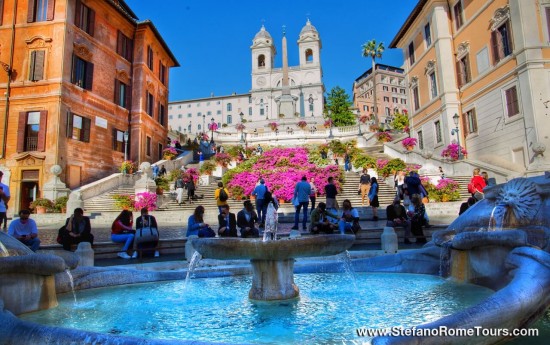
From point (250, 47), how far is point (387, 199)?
8024cm

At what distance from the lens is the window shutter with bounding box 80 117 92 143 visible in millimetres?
24447

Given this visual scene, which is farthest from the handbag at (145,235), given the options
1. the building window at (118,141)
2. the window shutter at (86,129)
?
the building window at (118,141)

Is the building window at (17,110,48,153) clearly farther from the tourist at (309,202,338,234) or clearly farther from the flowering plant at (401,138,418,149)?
the flowering plant at (401,138,418,149)

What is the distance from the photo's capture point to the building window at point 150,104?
31156 millimetres

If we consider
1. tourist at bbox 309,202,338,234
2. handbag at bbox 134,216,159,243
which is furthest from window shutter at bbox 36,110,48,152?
tourist at bbox 309,202,338,234

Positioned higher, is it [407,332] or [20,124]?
[20,124]

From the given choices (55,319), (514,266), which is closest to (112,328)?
(55,319)

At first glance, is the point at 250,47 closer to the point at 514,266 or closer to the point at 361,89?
the point at 361,89

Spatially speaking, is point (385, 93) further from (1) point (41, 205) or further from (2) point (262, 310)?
(2) point (262, 310)

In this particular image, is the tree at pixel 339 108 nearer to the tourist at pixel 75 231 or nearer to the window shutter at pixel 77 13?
the window shutter at pixel 77 13

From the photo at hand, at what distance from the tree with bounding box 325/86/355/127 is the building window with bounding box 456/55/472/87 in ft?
123

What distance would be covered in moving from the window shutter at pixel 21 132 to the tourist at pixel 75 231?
17.1 meters

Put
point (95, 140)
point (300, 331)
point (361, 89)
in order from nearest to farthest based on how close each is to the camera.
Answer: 1. point (300, 331)
2. point (95, 140)
3. point (361, 89)

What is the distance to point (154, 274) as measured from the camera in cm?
607
